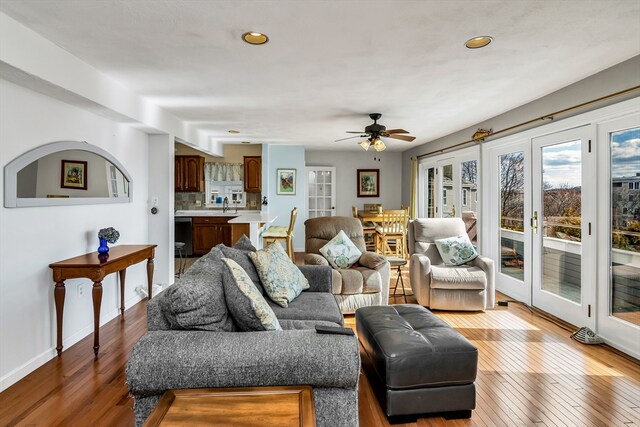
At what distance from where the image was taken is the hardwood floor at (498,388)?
2205 mm

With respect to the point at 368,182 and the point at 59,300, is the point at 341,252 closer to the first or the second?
the point at 59,300

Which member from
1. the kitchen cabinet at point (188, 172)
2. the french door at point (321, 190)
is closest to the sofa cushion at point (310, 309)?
the kitchen cabinet at point (188, 172)

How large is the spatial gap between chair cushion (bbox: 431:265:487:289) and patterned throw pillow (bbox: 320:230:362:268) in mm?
915

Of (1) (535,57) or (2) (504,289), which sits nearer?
(1) (535,57)

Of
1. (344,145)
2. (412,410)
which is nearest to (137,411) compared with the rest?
(412,410)

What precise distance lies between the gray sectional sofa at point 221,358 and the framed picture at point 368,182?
24.8 feet

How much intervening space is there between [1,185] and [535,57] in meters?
4.06

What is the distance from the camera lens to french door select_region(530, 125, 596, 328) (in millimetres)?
3516

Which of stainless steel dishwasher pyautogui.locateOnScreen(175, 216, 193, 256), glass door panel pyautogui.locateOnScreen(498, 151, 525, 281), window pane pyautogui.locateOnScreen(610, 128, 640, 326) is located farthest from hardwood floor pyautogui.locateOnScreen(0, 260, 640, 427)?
stainless steel dishwasher pyautogui.locateOnScreen(175, 216, 193, 256)

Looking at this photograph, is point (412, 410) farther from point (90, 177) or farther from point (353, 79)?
point (90, 177)

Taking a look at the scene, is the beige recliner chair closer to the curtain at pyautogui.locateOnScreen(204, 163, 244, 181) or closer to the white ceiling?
the white ceiling

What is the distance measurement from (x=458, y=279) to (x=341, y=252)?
1.36m

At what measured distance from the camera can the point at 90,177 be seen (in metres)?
3.56

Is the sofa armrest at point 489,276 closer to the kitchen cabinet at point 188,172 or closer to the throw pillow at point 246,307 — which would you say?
the throw pillow at point 246,307
